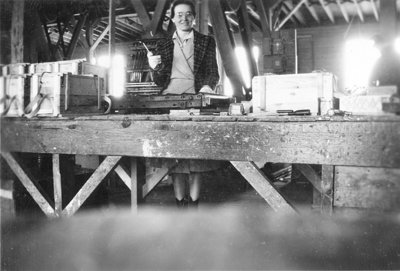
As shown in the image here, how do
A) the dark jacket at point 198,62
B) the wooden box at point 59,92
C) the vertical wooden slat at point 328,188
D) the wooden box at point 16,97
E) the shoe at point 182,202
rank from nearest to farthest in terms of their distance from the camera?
1. the vertical wooden slat at point 328,188
2. the wooden box at point 59,92
3. the wooden box at point 16,97
4. the shoe at point 182,202
5. the dark jacket at point 198,62

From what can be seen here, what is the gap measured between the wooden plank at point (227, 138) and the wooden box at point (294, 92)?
16.2 inches

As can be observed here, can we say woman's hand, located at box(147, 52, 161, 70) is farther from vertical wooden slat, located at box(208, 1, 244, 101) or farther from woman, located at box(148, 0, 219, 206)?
vertical wooden slat, located at box(208, 1, 244, 101)

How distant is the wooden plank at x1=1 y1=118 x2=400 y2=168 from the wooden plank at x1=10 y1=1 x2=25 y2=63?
9.79 ft

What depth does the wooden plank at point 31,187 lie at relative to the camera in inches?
113

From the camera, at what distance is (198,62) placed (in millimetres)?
3490

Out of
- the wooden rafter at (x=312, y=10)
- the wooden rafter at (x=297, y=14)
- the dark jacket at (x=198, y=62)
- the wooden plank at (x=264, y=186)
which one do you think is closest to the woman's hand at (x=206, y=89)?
the dark jacket at (x=198, y=62)

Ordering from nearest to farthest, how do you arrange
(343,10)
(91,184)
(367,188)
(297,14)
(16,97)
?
(367,188) < (91,184) < (16,97) < (343,10) < (297,14)

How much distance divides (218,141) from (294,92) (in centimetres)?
64

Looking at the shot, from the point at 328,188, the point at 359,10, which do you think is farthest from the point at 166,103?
the point at 359,10

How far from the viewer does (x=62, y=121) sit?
8.75 ft

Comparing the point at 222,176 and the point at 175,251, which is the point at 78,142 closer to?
the point at 175,251

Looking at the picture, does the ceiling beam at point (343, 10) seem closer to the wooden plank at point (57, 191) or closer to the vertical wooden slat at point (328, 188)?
the vertical wooden slat at point (328, 188)

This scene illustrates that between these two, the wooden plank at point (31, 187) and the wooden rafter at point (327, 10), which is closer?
the wooden plank at point (31, 187)

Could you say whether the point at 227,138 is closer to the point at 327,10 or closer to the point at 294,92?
the point at 294,92
